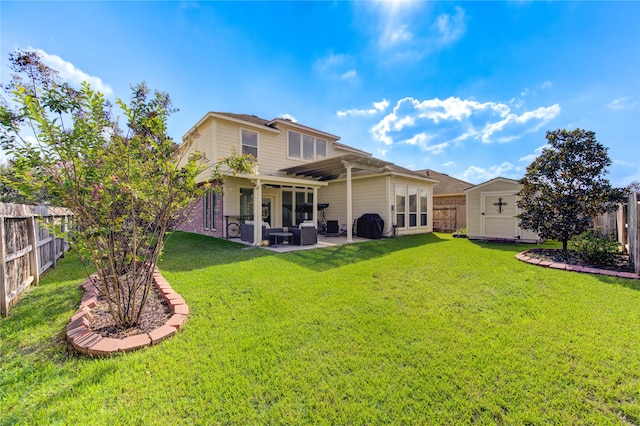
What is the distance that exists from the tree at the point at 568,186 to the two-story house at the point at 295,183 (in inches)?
198

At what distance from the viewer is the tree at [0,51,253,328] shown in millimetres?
2217

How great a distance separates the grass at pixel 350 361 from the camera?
1760mm

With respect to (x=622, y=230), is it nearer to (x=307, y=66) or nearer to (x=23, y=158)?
(x=307, y=66)

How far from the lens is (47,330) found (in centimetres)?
289

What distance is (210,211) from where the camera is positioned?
12164mm

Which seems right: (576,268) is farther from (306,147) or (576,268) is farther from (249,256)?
(306,147)

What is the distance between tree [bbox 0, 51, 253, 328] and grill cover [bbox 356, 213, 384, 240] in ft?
30.0

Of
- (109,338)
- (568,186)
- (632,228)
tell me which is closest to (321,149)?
(568,186)

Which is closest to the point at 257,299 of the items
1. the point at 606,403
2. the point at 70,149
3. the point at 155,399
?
the point at 155,399

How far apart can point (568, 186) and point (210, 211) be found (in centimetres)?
1347

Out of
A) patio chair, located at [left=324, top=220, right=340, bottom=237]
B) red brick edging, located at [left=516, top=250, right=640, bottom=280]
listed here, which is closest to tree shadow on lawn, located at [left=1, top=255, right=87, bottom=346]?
red brick edging, located at [left=516, top=250, right=640, bottom=280]

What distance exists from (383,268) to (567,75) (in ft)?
28.4

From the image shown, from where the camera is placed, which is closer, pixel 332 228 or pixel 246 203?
pixel 246 203

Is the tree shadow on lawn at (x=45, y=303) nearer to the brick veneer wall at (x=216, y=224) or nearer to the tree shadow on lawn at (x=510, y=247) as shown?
the brick veneer wall at (x=216, y=224)
